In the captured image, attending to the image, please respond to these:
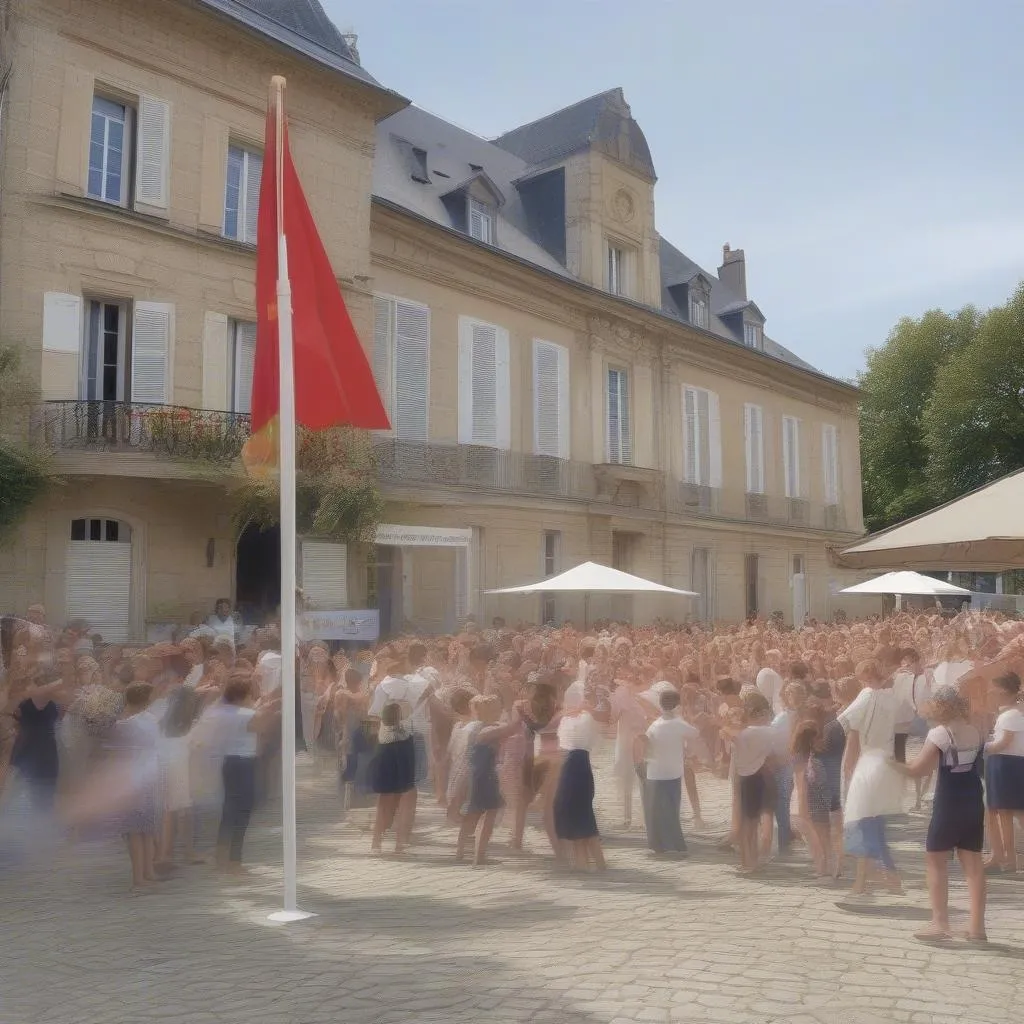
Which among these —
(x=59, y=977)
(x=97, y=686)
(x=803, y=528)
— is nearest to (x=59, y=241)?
(x=97, y=686)

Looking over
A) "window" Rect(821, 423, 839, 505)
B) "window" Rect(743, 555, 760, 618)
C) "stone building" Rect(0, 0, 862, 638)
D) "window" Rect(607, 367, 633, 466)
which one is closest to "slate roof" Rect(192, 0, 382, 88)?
"stone building" Rect(0, 0, 862, 638)

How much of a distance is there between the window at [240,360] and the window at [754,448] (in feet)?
49.6

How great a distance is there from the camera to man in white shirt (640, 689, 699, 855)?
7.72 meters

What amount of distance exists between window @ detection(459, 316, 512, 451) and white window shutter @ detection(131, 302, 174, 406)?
6261 millimetres

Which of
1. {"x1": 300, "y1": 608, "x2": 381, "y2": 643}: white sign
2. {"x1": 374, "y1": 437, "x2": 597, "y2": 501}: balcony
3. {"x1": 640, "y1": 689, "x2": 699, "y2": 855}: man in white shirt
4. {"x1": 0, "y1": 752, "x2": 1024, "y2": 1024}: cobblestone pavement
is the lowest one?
{"x1": 0, "y1": 752, "x2": 1024, "y2": 1024}: cobblestone pavement

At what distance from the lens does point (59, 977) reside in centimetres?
523

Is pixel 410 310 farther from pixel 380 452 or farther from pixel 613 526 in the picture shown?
pixel 613 526

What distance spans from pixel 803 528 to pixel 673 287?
293 inches

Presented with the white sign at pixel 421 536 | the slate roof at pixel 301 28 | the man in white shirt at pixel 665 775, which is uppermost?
the slate roof at pixel 301 28

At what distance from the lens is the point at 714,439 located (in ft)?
89.1

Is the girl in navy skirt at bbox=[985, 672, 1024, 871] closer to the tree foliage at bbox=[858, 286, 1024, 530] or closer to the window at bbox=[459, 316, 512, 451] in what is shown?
the window at bbox=[459, 316, 512, 451]

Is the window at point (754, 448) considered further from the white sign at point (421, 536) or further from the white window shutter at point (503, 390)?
the white sign at point (421, 536)

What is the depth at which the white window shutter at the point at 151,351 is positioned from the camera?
15539mm

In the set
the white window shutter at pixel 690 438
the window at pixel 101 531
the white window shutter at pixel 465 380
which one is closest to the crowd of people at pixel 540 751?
the window at pixel 101 531
